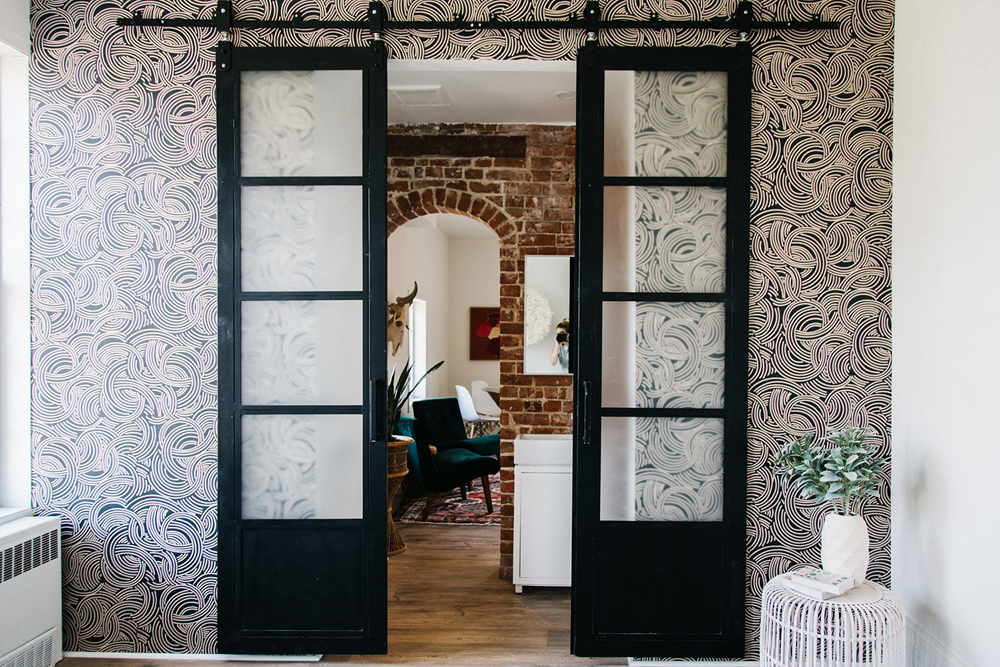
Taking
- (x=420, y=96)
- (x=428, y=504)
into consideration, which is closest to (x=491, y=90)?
(x=420, y=96)

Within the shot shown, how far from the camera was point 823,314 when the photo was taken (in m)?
2.55

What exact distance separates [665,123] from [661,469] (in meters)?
1.44

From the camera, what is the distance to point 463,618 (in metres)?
3.06

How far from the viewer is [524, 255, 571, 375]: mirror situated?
387cm

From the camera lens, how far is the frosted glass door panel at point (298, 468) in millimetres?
2566

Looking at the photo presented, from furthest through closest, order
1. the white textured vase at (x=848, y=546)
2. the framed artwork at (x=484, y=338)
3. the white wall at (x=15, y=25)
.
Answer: the framed artwork at (x=484, y=338) → the white wall at (x=15, y=25) → the white textured vase at (x=848, y=546)

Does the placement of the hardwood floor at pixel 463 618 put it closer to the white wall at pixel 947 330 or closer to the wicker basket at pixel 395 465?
the wicker basket at pixel 395 465

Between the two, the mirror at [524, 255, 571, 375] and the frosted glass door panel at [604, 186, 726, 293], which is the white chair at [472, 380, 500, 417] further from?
the frosted glass door panel at [604, 186, 726, 293]

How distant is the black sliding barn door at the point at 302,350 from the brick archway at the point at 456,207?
135 cm

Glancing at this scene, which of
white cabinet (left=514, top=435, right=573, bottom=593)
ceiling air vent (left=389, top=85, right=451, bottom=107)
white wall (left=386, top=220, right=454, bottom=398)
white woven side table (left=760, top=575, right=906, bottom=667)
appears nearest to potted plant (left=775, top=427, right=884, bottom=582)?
white woven side table (left=760, top=575, right=906, bottom=667)

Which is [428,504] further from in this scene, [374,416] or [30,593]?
[30,593]

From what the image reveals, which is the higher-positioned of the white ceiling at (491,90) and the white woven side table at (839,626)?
the white ceiling at (491,90)

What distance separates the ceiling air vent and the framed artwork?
15.4 ft

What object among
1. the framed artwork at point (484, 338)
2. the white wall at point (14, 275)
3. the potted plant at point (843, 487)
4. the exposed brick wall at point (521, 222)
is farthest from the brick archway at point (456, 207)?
the framed artwork at point (484, 338)
